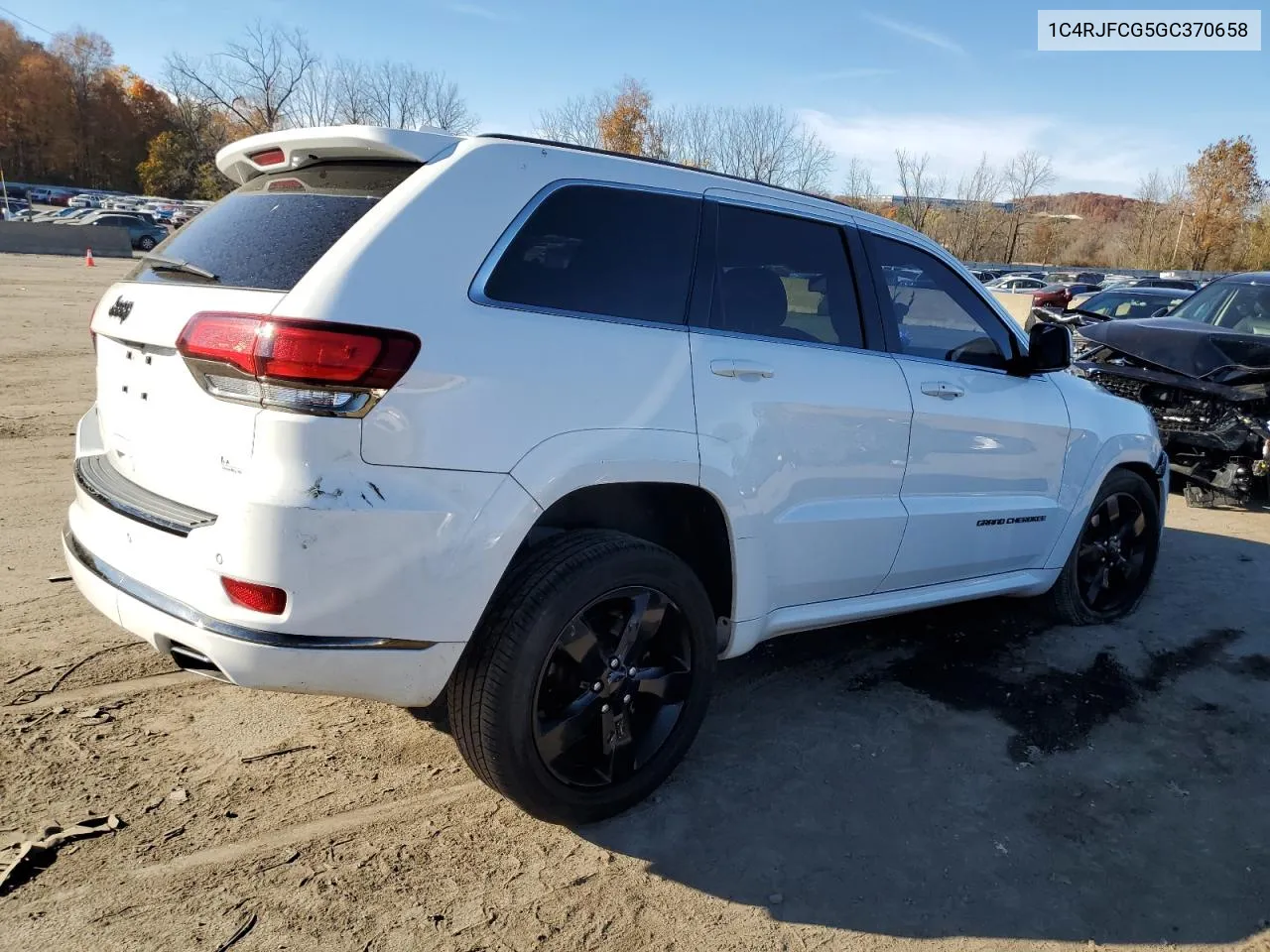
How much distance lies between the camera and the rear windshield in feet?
8.09

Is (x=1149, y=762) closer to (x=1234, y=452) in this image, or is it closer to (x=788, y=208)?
(x=788, y=208)

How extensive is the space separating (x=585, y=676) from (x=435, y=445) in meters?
0.92

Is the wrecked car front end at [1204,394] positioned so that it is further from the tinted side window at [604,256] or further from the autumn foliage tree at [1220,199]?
the autumn foliage tree at [1220,199]

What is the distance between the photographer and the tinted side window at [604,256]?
2.62m

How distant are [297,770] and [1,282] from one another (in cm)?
2145

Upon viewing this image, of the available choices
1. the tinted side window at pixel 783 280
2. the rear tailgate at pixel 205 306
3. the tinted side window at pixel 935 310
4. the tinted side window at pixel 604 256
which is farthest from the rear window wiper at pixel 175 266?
the tinted side window at pixel 935 310

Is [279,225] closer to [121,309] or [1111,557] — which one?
[121,309]

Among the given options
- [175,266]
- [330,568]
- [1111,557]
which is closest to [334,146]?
[175,266]

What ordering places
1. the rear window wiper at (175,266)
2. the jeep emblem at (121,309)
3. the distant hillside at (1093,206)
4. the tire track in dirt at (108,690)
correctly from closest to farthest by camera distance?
the rear window wiper at (175,266) → the jeep emblem at (121,309) → the tire track in dirt at (108,690) → the distant hillside at (1093,206)

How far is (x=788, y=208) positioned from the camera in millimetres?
3424

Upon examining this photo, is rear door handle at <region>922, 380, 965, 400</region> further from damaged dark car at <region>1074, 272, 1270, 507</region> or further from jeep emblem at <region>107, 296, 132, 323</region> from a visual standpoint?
damaged dark car at <region>1074, 272, 1270, 507</region>

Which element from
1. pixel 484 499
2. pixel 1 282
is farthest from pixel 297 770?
pixel 1 282

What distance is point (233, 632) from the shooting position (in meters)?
2.30

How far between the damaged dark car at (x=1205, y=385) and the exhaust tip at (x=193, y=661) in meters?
7.32
